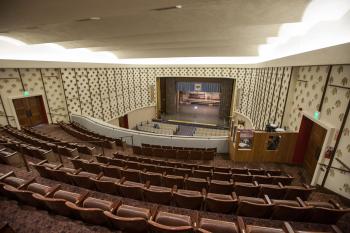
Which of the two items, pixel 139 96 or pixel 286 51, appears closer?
pixel 286 51

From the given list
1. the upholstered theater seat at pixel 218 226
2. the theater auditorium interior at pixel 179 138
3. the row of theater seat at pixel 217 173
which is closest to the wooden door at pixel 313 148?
the theater auditorium interior at pixel 179 138

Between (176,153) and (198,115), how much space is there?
1263cm

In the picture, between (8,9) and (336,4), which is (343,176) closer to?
(336,4)

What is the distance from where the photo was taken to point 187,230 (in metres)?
2.14

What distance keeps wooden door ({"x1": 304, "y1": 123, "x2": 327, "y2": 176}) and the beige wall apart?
13166 millimetres

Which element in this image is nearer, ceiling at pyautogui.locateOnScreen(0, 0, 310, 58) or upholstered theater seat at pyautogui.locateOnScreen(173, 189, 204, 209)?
ceiling at pyautogui.locateOnScreen(0, 0, 310, 58)

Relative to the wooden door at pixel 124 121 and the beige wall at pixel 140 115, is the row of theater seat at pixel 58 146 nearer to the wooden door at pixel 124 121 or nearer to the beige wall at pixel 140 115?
the wooden door at pixel 124 121

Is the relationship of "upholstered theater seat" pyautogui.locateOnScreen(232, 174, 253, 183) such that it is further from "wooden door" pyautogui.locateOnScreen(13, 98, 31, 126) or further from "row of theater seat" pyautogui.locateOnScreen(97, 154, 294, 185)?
"wooden door" pyautogui.locateOnScreen(13, 98, 31, 126)

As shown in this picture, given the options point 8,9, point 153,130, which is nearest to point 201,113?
point 153,130

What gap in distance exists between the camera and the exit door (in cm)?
844

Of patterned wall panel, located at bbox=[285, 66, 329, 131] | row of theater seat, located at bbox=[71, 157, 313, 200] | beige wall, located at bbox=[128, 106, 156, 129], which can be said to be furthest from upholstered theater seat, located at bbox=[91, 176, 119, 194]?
beige wall, located at bbox=[128, 106, 156, 129]

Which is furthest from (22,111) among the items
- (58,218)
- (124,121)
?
(58,218)

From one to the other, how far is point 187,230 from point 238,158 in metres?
4.89

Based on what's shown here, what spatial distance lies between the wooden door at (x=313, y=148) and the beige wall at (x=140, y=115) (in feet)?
43.2
